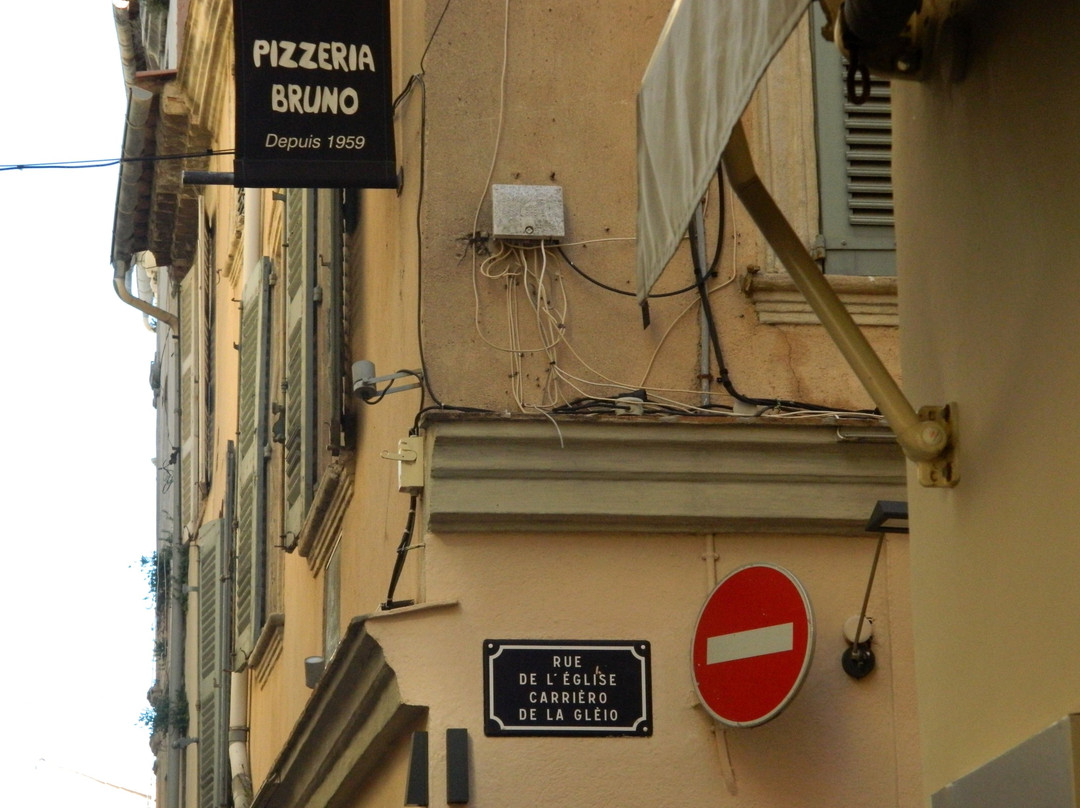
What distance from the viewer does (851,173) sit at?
23.5 ft

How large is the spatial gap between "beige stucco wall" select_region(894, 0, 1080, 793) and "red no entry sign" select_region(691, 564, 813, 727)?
2.00 metres

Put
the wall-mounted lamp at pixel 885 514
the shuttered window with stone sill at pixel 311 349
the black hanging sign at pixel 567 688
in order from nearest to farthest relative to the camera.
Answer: the wall-mounted lamp at pixel 885 514 < the black hanging sign at pixel 567 688 < the shuttered window with stone sill at pixel 311 349

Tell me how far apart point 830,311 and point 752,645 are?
103 inches

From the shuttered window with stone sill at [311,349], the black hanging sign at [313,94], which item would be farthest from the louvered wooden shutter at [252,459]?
the black hanging sign at [313,94]

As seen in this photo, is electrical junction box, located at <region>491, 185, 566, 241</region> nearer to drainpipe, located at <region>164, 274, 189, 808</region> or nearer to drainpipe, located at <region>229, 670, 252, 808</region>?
drainpipe, located at <region>229, 670, 252, 808</region>

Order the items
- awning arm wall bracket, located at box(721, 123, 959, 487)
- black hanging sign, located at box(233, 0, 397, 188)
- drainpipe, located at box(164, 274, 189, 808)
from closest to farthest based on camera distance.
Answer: awning arm wall bracket, located at box(721, 123, 959, 487)
black hanging sign, located at box(233, 0, 397, 188)
drainpipe, located at box(164, 274, 189, 808)

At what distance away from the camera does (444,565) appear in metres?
6.42

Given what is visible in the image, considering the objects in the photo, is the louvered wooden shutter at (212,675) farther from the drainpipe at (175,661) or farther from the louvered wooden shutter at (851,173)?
the louvered wooden shutter at (851,173)

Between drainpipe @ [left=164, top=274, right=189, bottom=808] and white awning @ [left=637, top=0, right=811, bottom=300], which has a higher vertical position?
white awning @ [left=637, top=0, right=811, bottom=300]

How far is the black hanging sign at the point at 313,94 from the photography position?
24.1 ft

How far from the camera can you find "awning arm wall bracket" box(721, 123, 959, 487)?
3625 mm

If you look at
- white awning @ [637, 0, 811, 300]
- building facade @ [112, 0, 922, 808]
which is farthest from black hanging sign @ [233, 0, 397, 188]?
white awning @ [637, 0, 811, 300]

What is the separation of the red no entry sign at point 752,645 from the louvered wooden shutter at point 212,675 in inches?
272

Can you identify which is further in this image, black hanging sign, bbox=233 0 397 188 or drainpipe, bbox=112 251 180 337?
drainpipe, bbox=112 251 180 337
